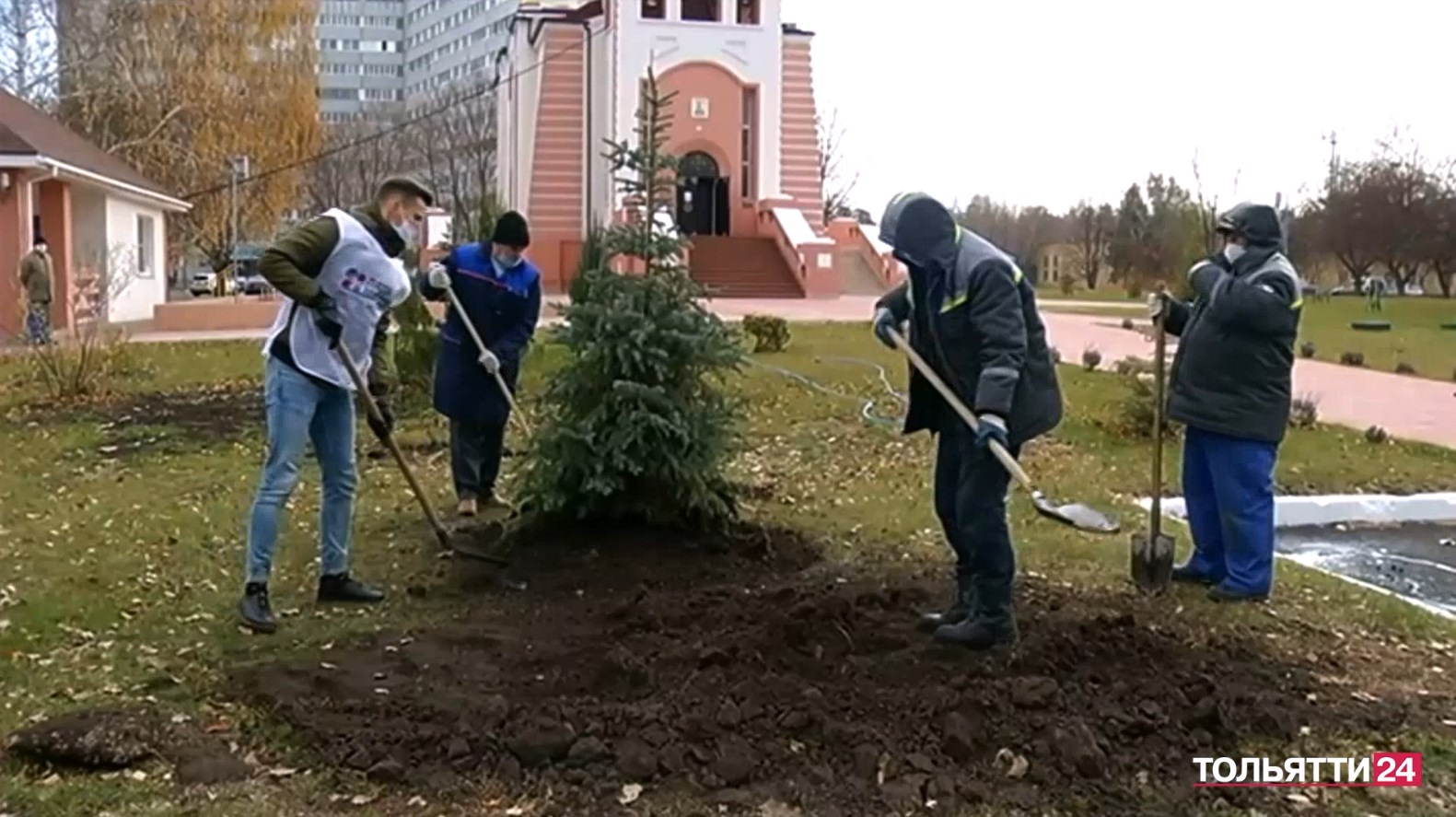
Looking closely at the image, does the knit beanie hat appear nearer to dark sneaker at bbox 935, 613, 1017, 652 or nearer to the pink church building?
dark sneaker at bbox 935, 613, 1017, 652

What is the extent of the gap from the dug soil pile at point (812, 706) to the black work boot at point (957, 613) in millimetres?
129

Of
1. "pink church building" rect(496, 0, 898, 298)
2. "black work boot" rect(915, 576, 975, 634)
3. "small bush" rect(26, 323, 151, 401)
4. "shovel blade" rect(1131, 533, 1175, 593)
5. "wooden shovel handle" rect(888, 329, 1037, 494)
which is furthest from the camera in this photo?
"pink church building" rect(496, 0, 898, 298)

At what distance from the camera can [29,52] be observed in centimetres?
3412

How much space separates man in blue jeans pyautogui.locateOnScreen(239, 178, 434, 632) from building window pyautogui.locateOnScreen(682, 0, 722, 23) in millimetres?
33072

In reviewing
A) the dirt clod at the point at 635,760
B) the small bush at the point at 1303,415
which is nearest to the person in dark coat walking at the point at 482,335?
the dirt clod at the point at 635,760

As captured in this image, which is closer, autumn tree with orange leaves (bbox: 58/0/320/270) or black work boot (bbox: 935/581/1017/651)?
black work boot (bbox: 935/581/1017/651)

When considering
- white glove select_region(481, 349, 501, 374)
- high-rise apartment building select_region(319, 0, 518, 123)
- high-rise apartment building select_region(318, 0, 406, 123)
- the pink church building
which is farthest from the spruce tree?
high-rise apartment building select_region(318, 0, 406, 123)

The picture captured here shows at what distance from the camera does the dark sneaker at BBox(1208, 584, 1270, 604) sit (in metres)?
5.75

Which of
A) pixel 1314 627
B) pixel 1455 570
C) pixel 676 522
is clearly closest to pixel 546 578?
pixel 676 522

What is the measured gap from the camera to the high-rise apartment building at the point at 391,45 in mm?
112125

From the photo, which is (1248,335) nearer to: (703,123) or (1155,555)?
(1155,555)

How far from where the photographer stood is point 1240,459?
5781mm

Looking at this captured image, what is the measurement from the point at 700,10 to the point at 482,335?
3210 centimetres

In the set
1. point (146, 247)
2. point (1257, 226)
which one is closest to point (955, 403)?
point (1257, 226)
